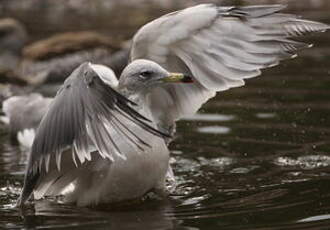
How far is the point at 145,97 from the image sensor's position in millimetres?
7230

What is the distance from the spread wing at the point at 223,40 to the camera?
23.9 ft

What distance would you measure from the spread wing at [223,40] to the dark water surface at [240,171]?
0.87 meters

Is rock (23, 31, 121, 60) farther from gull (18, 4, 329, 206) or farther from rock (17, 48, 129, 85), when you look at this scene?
gull (18, 4, 329, 206)

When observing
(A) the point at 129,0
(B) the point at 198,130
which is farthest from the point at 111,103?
(A) the point at 129,0

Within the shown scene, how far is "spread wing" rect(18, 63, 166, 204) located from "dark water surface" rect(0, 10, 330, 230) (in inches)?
19.1

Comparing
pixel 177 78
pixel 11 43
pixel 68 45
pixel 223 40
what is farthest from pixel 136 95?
pixel 11 43

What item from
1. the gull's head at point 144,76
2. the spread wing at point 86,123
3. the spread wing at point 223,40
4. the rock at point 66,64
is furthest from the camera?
the rock at point 66,64

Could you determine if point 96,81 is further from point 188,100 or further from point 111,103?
point 188,100

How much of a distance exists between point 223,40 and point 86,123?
1.65m

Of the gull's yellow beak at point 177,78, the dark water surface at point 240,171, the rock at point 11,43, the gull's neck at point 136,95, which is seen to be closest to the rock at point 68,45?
the rock at point 11,43

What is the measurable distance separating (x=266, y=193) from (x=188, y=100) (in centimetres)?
117

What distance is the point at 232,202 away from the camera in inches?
266

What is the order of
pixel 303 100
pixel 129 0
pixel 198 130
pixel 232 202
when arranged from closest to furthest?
1. pixel 232 202
2. pixel 198 130
3. pixel 303 100
4. pixel 129 0

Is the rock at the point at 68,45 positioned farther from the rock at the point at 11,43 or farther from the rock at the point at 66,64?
the rock at the point at 11,43
